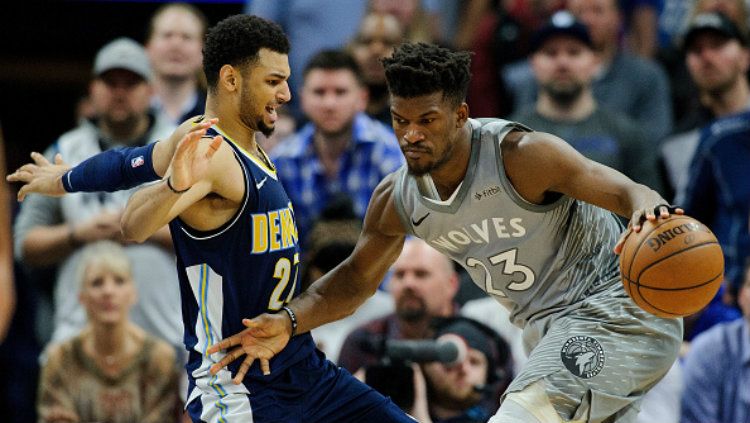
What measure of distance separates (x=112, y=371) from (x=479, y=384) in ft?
7.60

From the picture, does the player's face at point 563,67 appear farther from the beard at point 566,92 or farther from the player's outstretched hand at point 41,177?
the player's outstretched hand at point 41,177

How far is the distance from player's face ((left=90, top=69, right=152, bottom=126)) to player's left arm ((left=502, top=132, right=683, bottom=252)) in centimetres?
379

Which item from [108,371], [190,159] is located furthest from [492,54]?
[190,159]

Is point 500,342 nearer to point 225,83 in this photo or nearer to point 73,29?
point 225,83

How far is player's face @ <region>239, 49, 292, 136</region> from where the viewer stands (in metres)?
5.14

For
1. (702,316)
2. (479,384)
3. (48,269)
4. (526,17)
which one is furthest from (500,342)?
(526,17)

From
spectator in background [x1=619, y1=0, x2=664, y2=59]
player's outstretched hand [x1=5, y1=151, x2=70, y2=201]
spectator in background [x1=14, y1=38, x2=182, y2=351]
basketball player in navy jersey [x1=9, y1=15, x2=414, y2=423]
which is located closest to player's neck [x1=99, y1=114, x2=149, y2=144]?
spectator in background [x1=14, y1=38, x2=182, y2=351]

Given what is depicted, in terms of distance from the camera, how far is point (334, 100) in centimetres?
877

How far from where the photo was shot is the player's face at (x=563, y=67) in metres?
8.86

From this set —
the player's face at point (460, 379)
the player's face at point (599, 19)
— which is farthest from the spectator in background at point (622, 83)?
the player's face at point (460, 379)

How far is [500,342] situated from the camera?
703 cm

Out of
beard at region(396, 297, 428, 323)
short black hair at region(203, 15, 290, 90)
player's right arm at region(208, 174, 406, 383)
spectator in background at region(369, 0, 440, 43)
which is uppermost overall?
spectator in background at region(369, 0, 440, 43)

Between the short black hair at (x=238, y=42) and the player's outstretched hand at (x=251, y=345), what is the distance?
976mm

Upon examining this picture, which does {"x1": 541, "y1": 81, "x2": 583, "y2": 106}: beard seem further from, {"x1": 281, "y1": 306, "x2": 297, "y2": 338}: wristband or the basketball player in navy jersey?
{"x1": 281, "y1": 306, "x2": 297, "y2": 338}: wristband
